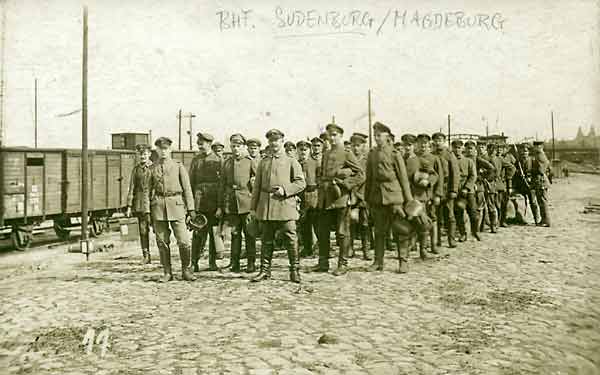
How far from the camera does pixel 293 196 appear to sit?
6.69m

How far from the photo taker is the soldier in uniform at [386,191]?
7246 mm

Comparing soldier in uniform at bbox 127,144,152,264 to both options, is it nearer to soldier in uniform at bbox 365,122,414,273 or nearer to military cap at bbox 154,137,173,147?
military cap at bbox 154,137,173,147

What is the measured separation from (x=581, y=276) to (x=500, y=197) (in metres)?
5.64

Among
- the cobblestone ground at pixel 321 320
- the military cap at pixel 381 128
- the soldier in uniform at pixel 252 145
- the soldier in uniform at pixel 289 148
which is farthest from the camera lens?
the soldier in uniform at pixel 289 148

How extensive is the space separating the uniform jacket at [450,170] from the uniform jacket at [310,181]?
7.40 feet

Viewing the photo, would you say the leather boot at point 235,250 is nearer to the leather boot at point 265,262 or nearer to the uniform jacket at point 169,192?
the leather boot at point 265,262

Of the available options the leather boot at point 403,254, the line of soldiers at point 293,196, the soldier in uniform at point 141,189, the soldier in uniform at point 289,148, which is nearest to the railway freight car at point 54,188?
the soldier in uniform at point 141,189

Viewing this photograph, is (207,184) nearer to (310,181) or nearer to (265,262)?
(265,262)

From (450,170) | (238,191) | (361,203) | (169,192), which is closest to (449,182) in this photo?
(450,170)

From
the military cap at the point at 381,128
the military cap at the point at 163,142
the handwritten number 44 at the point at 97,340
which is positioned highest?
the military cap at the point at 381,128

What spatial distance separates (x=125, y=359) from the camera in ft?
13.1

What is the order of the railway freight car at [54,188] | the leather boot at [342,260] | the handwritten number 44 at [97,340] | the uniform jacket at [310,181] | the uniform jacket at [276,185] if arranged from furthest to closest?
the railway freight car at [54,188] < the uniform jacket at [310,181] < the leather boot at [342,260] < the uniform jacket at [276,185] < the handwritten number 44 at [97,340]

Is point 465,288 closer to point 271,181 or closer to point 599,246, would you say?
point 271,181

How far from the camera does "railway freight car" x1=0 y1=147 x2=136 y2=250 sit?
12.5m
